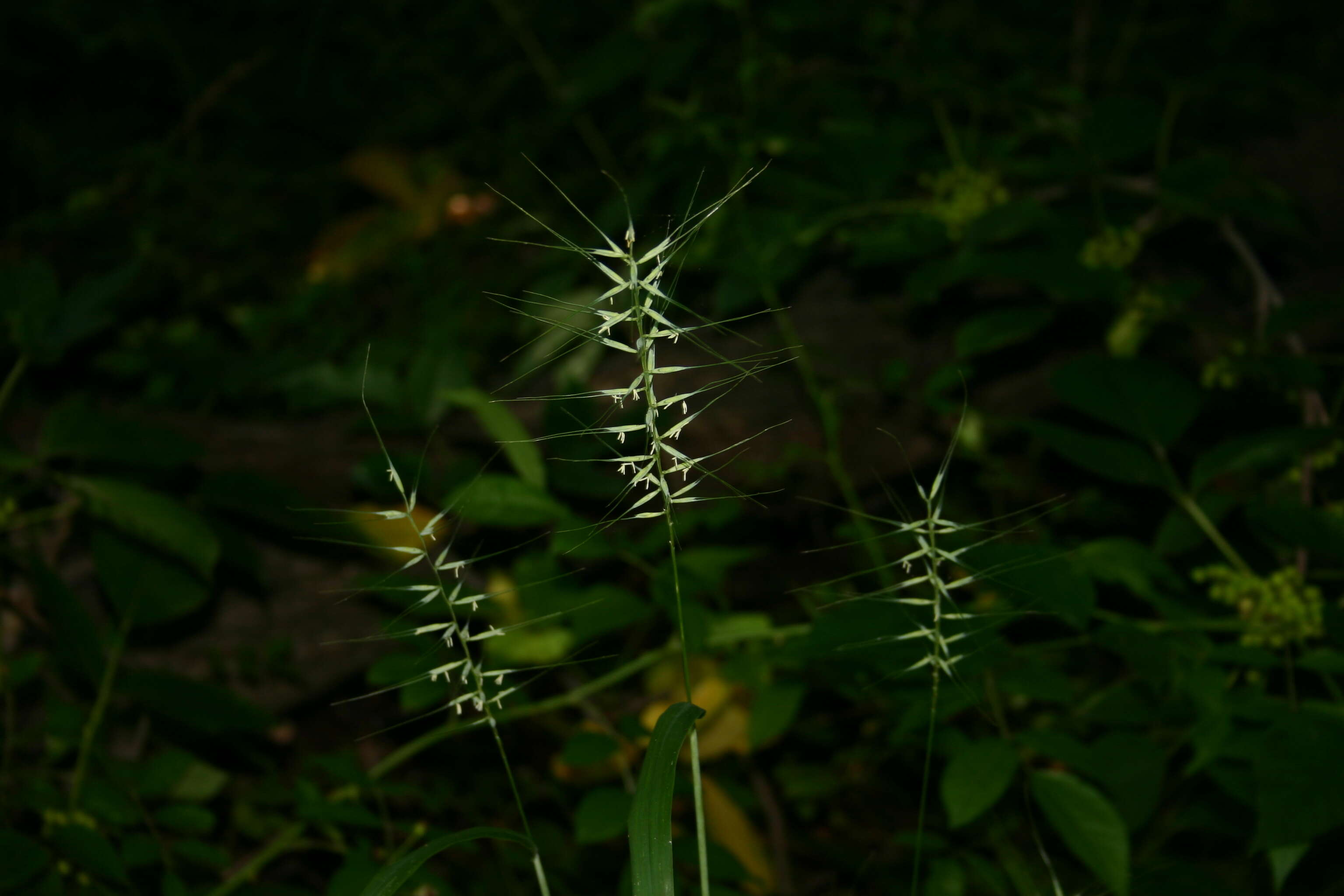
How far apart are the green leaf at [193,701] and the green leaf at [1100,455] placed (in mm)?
1348

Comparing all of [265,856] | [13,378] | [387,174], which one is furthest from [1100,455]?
[387,174]

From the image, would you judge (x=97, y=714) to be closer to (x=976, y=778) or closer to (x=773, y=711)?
(x=773, y=711)

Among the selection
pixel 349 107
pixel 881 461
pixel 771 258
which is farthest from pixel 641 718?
pixel 349 107

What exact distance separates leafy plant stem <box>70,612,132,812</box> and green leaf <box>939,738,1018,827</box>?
4.03 ft

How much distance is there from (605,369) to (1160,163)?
4.40 feet

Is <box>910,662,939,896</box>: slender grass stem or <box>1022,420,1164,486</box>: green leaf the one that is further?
<box>1022,420,1164,486</box>: green leaf

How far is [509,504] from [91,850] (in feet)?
2.30

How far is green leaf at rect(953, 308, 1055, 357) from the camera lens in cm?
183

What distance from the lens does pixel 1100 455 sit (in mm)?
1488

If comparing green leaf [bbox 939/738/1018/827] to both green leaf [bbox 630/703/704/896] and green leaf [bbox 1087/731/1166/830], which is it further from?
green leaf [bbox 630/703/704/896]

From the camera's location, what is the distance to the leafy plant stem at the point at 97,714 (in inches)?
54.1

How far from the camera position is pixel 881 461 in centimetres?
205

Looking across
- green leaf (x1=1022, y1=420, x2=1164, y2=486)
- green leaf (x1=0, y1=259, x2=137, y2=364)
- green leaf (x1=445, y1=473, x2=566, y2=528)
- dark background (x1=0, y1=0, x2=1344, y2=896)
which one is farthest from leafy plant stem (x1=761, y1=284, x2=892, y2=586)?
green leaf (x1=0, y1=259, x2=137, y2=364)

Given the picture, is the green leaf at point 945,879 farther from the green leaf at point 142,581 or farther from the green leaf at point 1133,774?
the green leaf at point 142,581
